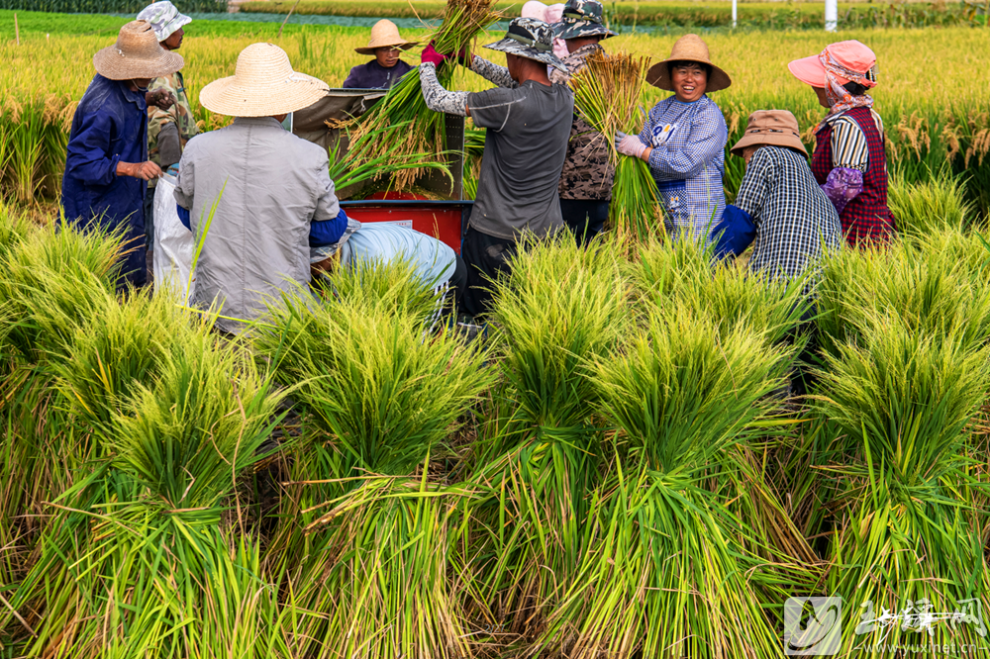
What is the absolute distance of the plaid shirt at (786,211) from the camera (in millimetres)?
3199

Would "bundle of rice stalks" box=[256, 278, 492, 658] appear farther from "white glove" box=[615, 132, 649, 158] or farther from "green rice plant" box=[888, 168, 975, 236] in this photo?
"green rice plant" box=[888, 168, 975, 236]

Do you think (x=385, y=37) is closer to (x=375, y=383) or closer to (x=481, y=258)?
(x=481, y=258)

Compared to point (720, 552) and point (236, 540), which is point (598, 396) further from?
point (236, 540)

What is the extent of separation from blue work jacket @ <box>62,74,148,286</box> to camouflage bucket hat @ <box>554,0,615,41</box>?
1993mm

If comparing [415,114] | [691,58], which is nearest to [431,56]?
[415,114]

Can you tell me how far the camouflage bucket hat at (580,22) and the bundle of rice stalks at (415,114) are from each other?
373 mm

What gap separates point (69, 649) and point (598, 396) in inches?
53.6

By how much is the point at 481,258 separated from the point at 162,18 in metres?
2.11

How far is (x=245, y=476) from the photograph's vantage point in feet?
7.38

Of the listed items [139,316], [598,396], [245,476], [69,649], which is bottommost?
[69,649]

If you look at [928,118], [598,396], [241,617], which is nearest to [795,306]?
[598,396]

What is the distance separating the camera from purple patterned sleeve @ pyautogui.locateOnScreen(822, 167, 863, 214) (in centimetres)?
362

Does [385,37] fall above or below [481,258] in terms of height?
above

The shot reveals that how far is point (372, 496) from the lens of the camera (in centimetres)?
204
